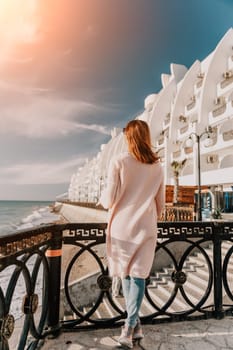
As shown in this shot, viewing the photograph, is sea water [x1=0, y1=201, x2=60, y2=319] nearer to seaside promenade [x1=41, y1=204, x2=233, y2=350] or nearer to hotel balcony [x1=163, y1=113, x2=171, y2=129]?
seaside promenade [x1=41, y1=204, x2=233, y2=350]

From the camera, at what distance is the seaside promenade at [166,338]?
6.09 feet

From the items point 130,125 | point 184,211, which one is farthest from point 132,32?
point 184,211

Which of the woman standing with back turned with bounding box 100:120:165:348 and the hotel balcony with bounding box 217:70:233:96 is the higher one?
the hotel balcony with bounding box 217:70:233:96

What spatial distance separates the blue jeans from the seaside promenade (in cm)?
29

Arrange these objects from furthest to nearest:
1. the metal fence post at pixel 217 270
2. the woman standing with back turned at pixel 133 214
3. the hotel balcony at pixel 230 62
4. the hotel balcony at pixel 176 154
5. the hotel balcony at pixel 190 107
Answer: the hotel balcony at pixel 190 107 → the hotel balcony at pixel 176 154 → the hotel balcony at pixel 230 62 → the metal fence post at pixel 217 270 → the woman standing with back turned at pixel 133 214

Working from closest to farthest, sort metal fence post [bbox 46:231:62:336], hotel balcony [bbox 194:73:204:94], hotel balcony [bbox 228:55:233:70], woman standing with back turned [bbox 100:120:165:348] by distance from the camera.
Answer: woman standing with back turned [bbox 100:120:165:348] → metal fence post [bbox 46:231:62:336] → hotel balcony [bbox 228:55:233:70] → hotel balcony [bbox 194:73:204:94]

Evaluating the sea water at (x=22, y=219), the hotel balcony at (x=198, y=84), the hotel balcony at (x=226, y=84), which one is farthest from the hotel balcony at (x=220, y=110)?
the sea water at (x=22, y=219)

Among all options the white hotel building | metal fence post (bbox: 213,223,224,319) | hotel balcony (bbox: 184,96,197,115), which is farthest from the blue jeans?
hotel balcony (bbox: 184,96,197,115)

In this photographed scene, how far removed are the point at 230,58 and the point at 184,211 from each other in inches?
775

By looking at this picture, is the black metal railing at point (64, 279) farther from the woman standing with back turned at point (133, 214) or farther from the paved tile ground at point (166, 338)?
the woman standing with back turned at point (133, 214)

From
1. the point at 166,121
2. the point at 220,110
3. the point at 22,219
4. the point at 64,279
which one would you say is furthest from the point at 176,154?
the point at 22,219

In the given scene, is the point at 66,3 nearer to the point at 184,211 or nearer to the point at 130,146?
the point at 130,146

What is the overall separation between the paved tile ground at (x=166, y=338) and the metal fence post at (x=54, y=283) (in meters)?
0.12

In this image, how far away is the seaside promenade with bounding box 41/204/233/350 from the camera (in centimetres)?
186
